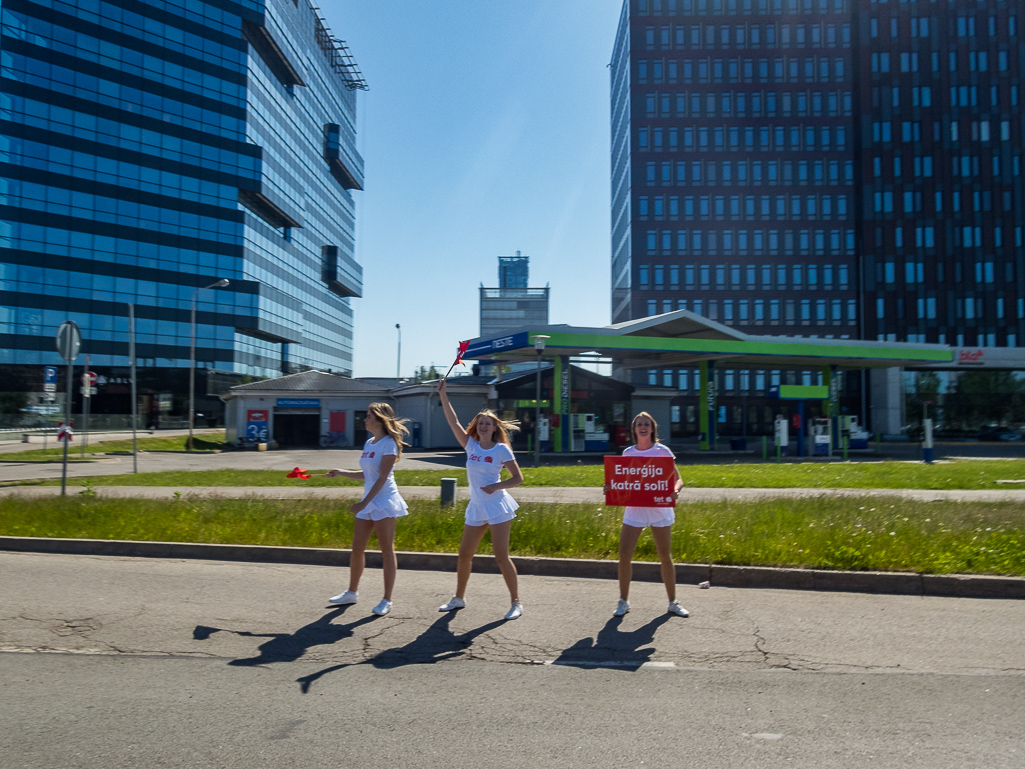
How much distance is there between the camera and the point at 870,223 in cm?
6775

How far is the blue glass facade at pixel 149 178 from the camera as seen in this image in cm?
5772

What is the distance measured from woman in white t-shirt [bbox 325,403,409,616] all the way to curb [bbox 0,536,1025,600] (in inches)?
78.7

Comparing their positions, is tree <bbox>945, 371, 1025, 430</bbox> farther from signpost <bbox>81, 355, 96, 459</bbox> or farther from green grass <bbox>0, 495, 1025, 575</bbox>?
signpost <bbox>81, 355, 96, 459</bbox>

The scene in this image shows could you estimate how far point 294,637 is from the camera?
223 inches

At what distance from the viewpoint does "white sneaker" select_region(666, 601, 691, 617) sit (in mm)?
6359

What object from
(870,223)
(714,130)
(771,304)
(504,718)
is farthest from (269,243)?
(504,718)

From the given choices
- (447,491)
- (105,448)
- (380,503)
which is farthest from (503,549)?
(105,448)

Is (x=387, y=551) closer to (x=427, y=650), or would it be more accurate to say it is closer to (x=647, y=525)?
(x=427, y=650)

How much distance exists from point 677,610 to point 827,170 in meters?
73.0

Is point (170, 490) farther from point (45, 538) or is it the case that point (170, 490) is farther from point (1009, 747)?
point (1009, 747)

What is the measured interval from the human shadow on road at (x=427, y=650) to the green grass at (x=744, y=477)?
Result: 1167 cm

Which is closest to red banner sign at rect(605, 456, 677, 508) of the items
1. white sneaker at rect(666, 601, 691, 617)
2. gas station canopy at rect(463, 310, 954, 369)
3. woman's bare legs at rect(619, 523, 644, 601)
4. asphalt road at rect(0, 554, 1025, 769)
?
woman's bare legs at rect(619, 523, 644, 601)

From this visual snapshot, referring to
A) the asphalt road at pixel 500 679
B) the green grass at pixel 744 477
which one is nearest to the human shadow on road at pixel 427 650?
the asphalt road at pixel 500 679

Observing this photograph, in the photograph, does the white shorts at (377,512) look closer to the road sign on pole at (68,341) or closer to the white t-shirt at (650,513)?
the white t-shirt at (650,513)
